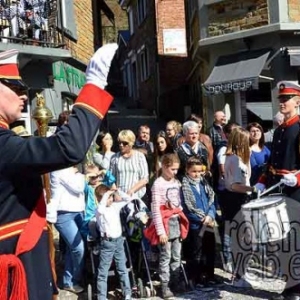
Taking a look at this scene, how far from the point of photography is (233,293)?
6.12m

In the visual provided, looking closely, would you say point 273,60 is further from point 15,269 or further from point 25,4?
point 15,269

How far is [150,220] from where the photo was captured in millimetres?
6148

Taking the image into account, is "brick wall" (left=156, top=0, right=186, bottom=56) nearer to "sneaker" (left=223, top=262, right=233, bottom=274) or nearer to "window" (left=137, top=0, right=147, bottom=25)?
"window" (left=137, top=0, right=147, bottom=25)

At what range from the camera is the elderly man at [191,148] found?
683cm

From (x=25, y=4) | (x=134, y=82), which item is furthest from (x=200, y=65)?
(x=134, y=82)

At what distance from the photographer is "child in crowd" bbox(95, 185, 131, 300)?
19.1 ft

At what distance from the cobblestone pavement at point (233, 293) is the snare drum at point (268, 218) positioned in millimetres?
1016

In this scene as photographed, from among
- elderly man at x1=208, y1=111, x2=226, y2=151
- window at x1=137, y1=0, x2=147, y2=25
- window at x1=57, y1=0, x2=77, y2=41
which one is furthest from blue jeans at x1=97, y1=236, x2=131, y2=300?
window at x1=137, y1=0, x2=147, y2=25

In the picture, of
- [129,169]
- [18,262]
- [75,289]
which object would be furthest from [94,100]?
[129,169]

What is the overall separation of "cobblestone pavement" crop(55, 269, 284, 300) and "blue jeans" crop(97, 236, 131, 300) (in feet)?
1.09

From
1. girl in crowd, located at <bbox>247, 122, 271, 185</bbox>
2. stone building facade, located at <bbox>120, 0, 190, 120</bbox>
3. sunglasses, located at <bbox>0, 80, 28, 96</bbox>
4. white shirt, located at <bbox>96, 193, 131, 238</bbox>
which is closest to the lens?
sunglasses, located at <bbox>0, 80, 28, 96</bbox>

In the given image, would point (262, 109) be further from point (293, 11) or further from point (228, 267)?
point (228, 267)

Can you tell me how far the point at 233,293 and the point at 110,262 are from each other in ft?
4.17

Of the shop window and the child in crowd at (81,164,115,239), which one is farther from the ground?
the shop window
